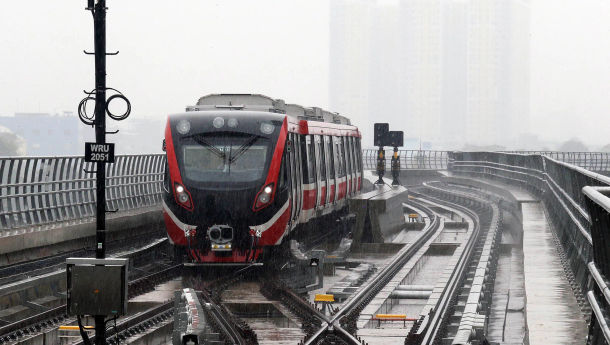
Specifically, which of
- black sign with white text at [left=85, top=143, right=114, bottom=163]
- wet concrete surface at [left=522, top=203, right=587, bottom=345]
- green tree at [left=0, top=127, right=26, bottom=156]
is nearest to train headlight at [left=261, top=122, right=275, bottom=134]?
wet concrete surface at [left=522, top=203, right=587, bottom=345]

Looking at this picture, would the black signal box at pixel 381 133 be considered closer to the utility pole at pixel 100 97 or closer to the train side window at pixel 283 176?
the train side window at pixel 283 176

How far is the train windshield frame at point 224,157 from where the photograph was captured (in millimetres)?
17828

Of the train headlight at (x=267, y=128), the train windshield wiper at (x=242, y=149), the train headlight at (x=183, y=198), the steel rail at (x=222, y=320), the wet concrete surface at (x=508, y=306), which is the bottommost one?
the wet concrete surface at (x=508, y=306)

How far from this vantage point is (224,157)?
1800cm

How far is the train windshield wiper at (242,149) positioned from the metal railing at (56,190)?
2623 mm

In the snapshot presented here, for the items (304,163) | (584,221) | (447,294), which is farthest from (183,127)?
(584,221)

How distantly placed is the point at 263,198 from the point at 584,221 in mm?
6827

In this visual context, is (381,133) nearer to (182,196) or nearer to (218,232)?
(182,196)

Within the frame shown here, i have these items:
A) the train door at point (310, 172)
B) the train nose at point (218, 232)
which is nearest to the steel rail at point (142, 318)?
the train nose at point (218, 232)

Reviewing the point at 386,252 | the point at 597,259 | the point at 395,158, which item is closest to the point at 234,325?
the point at 597,259

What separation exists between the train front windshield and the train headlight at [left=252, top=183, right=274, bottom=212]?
0.23 m

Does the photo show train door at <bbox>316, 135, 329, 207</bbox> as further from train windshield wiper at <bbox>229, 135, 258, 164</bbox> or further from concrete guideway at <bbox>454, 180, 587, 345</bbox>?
concrete guideway at <bbox>454, 180, 587, 345</bbox>

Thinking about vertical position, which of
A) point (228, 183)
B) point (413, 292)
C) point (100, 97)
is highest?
point (100, 97)

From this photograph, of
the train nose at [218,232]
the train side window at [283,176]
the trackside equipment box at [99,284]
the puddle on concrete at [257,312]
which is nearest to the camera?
the trackside equipment box at [99,284]
